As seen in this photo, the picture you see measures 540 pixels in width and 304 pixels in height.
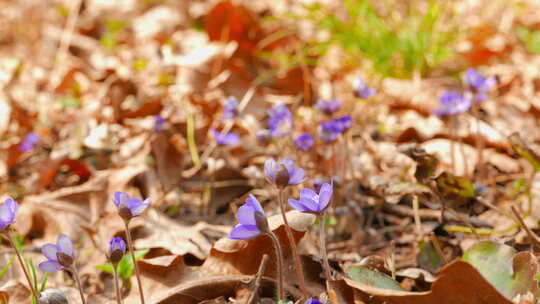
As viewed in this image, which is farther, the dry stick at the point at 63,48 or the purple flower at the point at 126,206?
the dry stick at the point at 63,48

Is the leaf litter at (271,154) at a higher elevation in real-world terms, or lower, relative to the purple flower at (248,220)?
lower

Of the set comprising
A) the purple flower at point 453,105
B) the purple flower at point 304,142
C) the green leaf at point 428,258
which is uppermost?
the purple flower at point 453,105

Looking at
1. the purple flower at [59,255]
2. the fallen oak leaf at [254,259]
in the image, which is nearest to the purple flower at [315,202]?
the fallen oak leaf at [254,259]

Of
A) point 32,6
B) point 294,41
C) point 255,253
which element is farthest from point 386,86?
point 32,6

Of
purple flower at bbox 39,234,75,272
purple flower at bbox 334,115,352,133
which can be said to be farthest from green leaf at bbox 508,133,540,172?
purple flower at bbox 39,234,75,272

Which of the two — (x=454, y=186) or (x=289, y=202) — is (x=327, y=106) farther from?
(x=289, y=202)

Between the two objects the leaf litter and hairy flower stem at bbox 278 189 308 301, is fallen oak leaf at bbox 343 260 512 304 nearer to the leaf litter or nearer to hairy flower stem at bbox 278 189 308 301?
the leaf litter

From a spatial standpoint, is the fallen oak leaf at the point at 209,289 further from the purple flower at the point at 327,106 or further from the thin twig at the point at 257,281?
the purple flower at the point at 327,106
